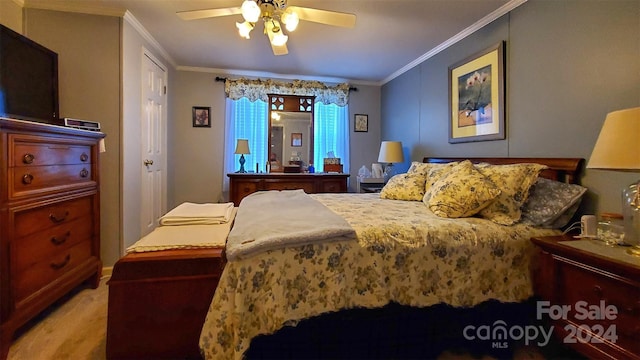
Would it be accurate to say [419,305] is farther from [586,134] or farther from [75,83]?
[75,83]

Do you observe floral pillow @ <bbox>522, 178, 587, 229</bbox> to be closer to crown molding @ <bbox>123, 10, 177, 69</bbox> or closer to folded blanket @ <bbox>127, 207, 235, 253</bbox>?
folded blanket @ <bbox>127, 207, 235, 253</bbox>

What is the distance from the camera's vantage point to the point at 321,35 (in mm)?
2992

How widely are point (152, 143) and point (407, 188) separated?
286cm

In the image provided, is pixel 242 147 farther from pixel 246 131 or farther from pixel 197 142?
pixel 197 142

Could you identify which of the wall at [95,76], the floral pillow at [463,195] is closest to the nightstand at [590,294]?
the floral pillow at [463,195]

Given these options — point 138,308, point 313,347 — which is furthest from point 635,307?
point 138,308

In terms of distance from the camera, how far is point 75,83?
2527 mm

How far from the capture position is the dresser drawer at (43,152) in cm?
158

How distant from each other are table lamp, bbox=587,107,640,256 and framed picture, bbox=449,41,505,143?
123cm

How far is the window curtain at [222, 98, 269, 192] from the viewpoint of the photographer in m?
4.26

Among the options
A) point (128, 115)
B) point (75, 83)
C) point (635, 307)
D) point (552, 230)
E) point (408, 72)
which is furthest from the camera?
point (408, 72)

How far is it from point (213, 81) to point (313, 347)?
3.90m

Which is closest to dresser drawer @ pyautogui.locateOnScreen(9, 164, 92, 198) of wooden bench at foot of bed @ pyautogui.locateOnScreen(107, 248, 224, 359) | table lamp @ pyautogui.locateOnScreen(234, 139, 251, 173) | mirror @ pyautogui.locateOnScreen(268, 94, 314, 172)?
wooden bench at foot of bed @ pyautogui.locateOnScreen(107, 248, 224, 359)

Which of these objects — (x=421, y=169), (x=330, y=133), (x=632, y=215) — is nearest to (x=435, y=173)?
(x=421, y=169)
